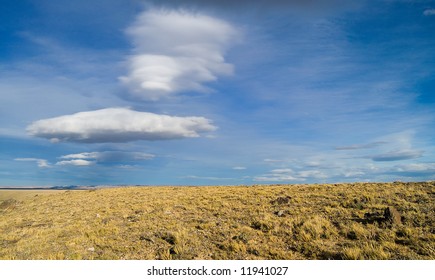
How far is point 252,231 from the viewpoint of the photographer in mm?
16047

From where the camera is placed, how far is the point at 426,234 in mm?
13273

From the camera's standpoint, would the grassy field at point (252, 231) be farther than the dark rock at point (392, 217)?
No

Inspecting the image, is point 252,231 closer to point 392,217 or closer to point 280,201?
point 392,217

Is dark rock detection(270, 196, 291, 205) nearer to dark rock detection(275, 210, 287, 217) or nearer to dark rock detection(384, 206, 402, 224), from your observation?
dark rock detection(275, 210, 287, 217)

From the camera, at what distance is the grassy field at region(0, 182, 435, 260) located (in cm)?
1296

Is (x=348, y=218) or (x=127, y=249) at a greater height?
(x=348, y=218)

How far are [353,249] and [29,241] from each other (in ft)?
53.4

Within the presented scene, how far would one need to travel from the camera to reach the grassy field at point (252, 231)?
1296 centimetres

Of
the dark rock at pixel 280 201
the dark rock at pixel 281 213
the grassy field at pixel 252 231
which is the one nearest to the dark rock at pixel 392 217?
the grassy field at pixel 252 231

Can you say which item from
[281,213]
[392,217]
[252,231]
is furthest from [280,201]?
[392,217]

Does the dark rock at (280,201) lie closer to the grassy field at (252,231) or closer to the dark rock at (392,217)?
the grassy field at (252,231)
